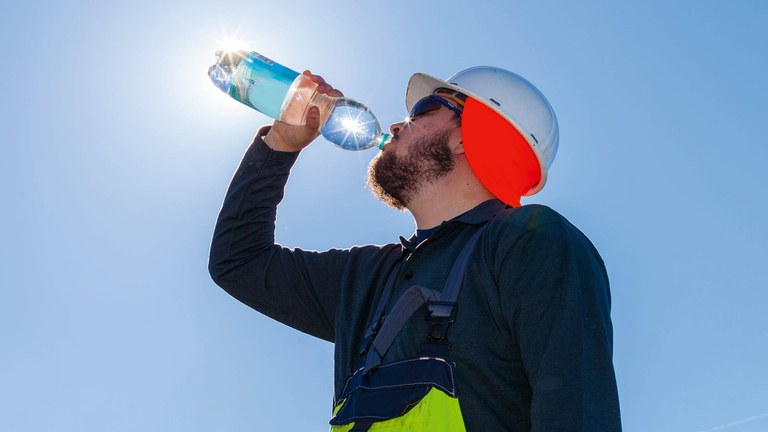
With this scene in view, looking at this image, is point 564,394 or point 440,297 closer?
point 564,394

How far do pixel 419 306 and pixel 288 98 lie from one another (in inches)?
128

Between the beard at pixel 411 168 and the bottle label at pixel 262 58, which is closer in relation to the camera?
the beard at pixel 411 168

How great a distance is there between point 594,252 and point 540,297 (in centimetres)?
62

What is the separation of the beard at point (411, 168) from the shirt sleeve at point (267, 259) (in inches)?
20.1

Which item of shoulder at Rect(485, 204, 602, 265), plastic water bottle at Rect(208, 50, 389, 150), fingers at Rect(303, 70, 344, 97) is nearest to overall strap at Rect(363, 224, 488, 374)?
shoulder at Rect(485, 204, 602, 265)

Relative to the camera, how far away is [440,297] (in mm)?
3871

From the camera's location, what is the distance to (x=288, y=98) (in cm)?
673

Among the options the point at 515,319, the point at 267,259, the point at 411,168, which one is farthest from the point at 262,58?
the point at 515,319

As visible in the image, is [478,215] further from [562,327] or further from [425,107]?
[425,107]

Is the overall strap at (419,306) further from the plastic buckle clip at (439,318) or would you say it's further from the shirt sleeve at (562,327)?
the shirt sleeve at (562,327)

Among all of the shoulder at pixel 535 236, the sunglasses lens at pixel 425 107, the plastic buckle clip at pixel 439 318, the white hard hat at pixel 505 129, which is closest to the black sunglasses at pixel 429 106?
the sunglasses lens at pixel 425 107

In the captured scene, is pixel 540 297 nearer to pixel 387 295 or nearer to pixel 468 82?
pixel 387 295

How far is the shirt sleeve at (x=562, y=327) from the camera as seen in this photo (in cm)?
324

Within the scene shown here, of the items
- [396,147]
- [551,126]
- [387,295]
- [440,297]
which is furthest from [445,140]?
[440,297]
